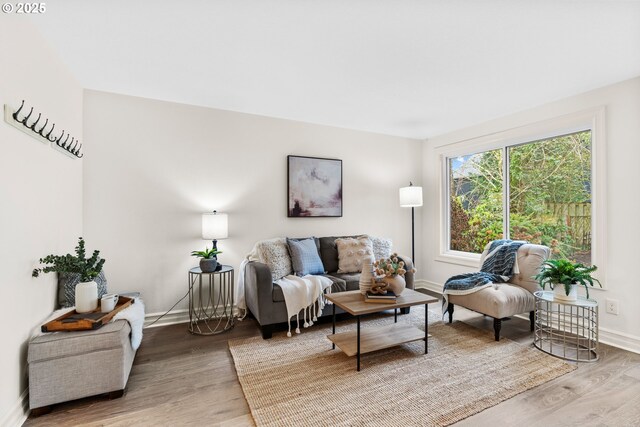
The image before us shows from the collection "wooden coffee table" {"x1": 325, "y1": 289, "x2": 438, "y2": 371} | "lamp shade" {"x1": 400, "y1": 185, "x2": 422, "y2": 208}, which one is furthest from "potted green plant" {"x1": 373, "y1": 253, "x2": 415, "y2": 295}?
"lamp shade" {"x1": 400, "y1": 185, "x2": 422, "y2": 208}

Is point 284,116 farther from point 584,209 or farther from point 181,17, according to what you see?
point 584,209

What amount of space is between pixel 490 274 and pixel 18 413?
391 centimetres

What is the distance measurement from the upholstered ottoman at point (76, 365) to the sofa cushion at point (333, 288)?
123 cm

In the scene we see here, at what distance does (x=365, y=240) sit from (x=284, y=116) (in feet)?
6.06

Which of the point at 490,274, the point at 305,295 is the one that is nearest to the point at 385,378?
the point at 305,295

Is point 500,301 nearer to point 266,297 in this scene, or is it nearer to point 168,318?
point 266,297

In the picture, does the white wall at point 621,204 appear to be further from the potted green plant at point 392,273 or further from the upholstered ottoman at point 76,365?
the upholstered ottoman at point 76,365

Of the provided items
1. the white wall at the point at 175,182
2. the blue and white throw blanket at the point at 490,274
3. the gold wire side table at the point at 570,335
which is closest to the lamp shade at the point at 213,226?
the white wall at the point at 175,182

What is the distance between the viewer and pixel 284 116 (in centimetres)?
374

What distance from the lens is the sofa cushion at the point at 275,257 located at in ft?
10.4

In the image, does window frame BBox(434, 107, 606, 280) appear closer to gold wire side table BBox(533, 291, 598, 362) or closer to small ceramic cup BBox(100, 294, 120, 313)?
gold wire side table BBox(533, 291, 598, 362)

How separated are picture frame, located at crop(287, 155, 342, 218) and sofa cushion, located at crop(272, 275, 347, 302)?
41.5 inches

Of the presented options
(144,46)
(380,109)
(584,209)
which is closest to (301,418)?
(144,46)

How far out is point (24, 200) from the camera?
5.87ft
